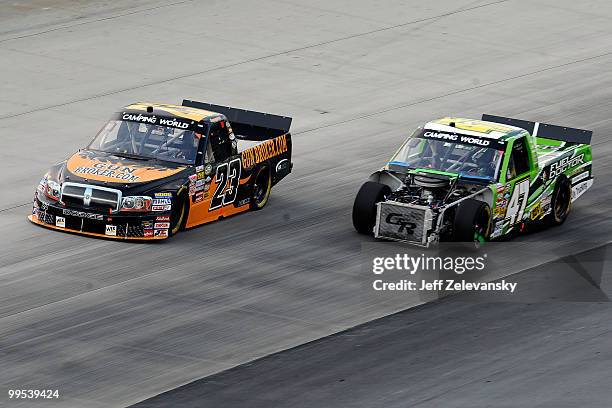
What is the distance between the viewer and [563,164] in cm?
2433

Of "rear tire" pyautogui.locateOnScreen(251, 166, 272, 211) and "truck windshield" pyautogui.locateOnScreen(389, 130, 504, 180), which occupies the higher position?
"truck windshield" pyautogui.locateOnScreen(389, 130, 504, 180)

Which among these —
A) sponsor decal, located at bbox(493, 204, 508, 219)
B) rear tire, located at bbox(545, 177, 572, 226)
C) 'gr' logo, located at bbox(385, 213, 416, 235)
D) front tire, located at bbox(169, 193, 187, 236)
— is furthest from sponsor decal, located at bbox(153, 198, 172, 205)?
rear tire, located at bbox(545, 177, 572, 226)

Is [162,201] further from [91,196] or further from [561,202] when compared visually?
[561,202]

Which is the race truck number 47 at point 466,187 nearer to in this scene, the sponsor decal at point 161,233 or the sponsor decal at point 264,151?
the sponsor decal at point 264,151

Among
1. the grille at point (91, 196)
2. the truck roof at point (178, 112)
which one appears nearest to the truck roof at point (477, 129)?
the truck roof at point (178, 112)

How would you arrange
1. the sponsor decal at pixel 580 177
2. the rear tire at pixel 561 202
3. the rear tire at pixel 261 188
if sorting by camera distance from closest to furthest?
the rear tire at pixel 561 202 → the rear tire at pixel 261 188 → the sponsor decal at pixel 580 177

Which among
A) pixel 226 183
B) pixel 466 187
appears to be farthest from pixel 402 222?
pixel 226 183

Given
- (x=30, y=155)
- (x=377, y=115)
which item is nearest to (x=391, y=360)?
(x=30, y=155)

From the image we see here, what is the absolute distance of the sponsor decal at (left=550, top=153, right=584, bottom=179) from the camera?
78.9ft

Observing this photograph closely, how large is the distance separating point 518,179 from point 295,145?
6.18 metres

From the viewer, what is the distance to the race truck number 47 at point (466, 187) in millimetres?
22141

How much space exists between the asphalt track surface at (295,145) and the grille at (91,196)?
1.71ft

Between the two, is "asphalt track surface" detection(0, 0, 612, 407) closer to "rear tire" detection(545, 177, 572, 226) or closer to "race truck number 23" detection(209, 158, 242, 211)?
"rear tire" detection(545, 177, 572, 226)

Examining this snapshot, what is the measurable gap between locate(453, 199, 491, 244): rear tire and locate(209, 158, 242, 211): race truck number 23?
3.57 metres
